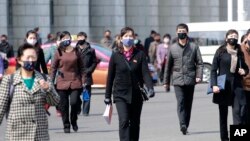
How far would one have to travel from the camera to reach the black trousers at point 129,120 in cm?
1538

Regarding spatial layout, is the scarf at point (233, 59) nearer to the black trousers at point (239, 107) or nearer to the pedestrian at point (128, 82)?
the black trousers at point (239, 107)

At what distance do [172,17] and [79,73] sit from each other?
2625 centimetres

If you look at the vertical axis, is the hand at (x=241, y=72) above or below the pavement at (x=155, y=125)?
above

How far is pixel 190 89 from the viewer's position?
764 inches

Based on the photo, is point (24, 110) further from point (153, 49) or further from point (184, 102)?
point (153, 49)

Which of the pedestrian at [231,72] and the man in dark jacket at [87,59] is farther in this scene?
the man in dark jacket at [87,59]

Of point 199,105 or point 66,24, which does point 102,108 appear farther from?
point 66,24

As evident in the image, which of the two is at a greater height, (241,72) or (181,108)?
(241,72)

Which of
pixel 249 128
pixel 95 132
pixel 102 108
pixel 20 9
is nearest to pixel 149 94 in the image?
pixel 249 128

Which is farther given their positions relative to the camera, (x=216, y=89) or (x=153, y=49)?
(x=153, y=49)

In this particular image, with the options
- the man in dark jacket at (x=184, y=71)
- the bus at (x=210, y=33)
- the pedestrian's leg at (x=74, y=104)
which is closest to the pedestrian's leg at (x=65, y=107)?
the pedestrian's leg at (x=74, y=104)

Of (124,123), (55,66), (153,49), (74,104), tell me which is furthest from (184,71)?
(153,49)

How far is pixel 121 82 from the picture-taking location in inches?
616

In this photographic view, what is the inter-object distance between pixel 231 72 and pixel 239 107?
55 cm
